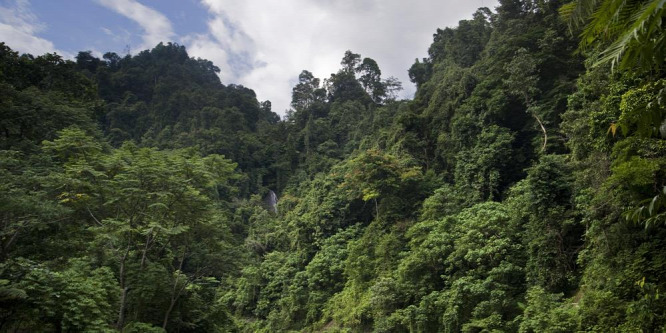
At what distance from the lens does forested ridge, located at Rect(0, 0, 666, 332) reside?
6895 millimetres

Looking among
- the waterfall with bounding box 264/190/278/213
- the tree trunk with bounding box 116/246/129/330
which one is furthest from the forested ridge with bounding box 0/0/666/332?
the waterfall with bounding box 264/190/278/213

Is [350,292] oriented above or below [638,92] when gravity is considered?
below

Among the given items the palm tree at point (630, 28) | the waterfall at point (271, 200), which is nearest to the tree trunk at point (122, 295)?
the palm tree at point (630, 28)

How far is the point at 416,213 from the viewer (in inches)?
731

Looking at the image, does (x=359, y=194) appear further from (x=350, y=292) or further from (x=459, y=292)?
(x=459, y=292)

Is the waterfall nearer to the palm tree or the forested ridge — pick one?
the forested ridge

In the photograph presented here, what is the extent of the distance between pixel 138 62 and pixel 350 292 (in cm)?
4878

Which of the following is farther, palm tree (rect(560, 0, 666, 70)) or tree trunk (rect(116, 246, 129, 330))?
tree trunk (rect(116, 246, 129, 330))

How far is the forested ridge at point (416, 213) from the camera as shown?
689 centimetres

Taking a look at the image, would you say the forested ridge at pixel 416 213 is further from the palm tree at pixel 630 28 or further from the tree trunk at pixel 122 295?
the tree trunk at pixel 122 295

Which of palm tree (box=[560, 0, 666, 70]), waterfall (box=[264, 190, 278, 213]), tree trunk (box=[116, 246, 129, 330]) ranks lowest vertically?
tree trunk (box=[116, 246, 129, 330])

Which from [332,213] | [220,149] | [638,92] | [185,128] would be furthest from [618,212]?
[185,128]

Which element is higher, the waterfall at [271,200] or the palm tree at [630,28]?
the waterfall at [271,200]

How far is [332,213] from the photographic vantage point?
23391mm
